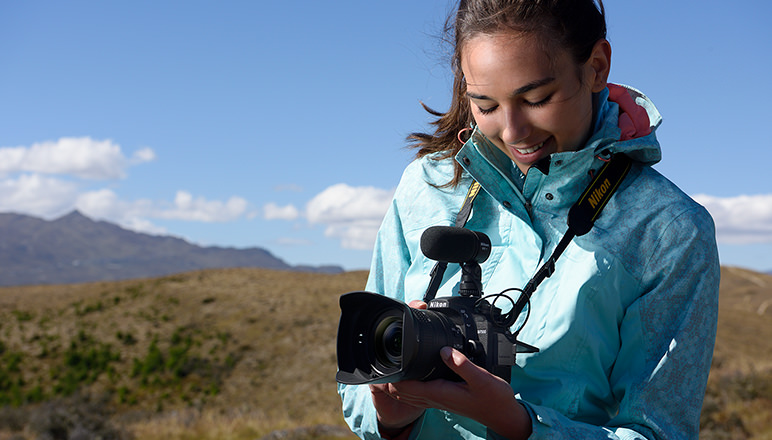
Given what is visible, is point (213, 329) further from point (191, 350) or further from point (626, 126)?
point (626, 126)

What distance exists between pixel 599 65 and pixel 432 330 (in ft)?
3.14

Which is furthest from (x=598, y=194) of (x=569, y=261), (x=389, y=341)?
(x=389, y=341)

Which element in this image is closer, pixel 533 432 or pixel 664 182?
pixel 533 432

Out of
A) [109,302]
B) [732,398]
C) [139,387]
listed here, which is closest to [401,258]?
→ [732,398]

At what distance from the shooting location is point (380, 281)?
2449 mm

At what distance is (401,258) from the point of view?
236 cm

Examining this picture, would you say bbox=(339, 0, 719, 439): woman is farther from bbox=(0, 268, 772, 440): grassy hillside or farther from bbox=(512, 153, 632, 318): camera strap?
bbox=(0, 268, 772, 440): grassy hillside

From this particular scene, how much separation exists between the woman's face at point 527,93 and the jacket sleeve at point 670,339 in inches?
16.0

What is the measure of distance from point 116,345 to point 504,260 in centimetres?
3087

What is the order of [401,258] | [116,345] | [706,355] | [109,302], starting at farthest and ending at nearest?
[109,302], [116,345], [401,258], [706,355]

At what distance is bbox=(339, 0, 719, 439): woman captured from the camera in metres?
1.76

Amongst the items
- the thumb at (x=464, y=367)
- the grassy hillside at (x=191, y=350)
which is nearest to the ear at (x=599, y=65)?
the thumb at (x=464, y=367)

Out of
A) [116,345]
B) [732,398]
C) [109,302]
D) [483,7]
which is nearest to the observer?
[483,7]

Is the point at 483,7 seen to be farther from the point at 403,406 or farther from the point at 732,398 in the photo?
the point at 732,398
